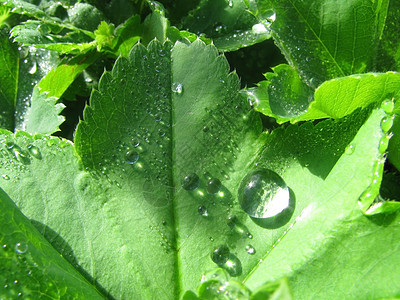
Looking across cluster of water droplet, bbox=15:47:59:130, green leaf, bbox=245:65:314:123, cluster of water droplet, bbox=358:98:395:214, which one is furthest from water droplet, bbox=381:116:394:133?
cluster of water droplet, bbox=15:47:59:130

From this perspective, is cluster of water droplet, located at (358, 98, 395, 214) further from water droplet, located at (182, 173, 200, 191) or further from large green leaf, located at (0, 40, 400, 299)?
water droplet, located at (182, 173, 200, 191)

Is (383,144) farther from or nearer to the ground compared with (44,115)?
farther from the ground

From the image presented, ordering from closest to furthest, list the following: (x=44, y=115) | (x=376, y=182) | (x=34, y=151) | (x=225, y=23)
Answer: (x=376, y=182) < (x=34, y=151) < (x=44, y=115) < (x=225, y=23)

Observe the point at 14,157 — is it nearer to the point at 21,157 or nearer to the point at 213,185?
the point at 21,157

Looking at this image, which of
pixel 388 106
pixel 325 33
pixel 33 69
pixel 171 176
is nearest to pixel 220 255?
pixel 171 176

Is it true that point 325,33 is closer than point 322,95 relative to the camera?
No

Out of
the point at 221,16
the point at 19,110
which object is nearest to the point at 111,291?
the point at 19,110
